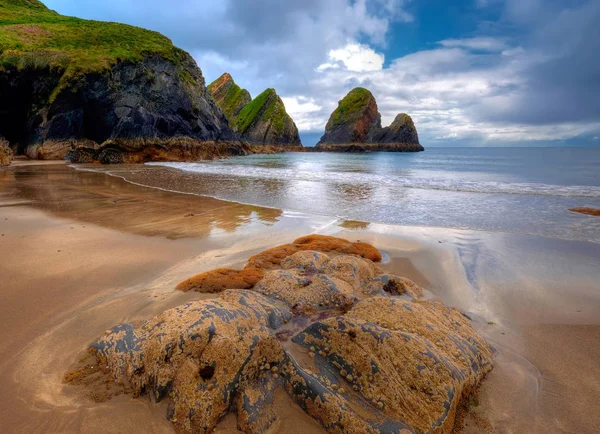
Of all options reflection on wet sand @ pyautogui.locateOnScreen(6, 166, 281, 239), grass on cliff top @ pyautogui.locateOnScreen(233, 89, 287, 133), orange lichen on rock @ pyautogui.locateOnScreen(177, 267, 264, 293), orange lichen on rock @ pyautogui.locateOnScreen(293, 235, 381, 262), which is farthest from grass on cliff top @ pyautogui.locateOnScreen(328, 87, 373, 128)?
orange lichen on rock @ pyautogui.locateOnScreen(177, 267, 264, 293)

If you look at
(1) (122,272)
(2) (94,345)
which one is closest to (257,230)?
(1) (122,272)

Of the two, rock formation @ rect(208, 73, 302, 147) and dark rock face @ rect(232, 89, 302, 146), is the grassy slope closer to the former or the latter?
rock formation @ rect(208, 73, 302, 147)

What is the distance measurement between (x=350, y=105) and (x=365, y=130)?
9.05 m

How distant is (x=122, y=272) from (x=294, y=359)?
301 cm

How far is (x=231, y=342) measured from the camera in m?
2.11

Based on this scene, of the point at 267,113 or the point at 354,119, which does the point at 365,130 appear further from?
the point at 267,113

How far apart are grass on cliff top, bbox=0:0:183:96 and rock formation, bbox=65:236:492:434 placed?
32707mm

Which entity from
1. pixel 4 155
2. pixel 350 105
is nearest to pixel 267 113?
pixel 350 105

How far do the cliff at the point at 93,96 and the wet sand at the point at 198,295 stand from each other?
23.2m

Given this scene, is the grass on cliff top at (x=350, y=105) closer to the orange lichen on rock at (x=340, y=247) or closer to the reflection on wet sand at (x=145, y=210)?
the reflection on wet sand at (x=145, y=210)

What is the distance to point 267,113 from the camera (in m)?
84.5

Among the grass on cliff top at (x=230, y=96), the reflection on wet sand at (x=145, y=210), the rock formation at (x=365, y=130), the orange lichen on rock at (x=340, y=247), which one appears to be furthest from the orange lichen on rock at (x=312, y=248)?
the grass on cliff top at (x=230, y=96)

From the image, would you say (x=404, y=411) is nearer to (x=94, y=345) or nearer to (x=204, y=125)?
(x=94, y=345)

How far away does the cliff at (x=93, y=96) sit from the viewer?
87.2ft
